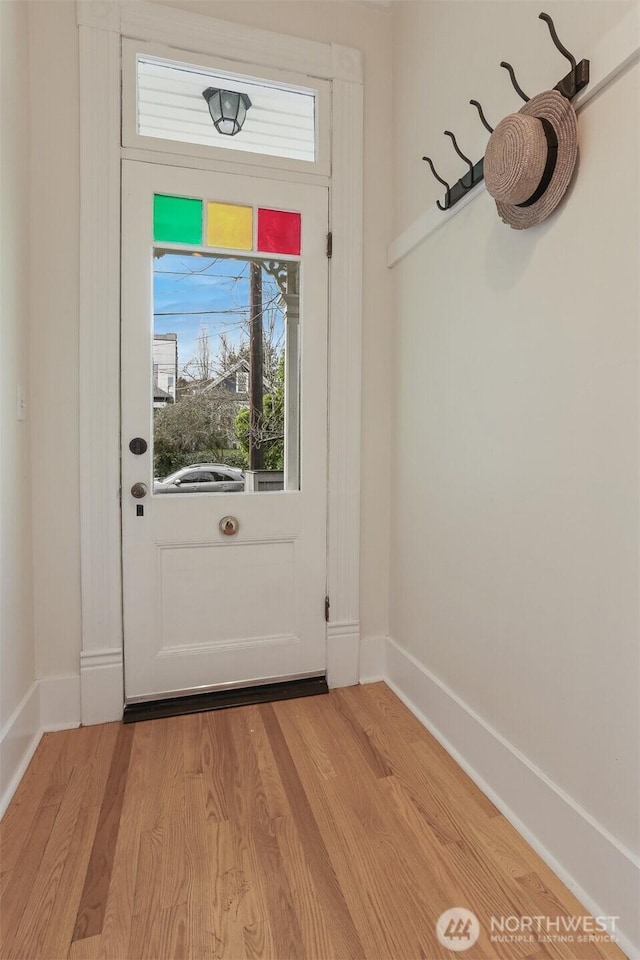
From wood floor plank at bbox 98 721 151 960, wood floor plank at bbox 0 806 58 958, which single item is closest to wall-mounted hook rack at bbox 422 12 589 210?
wood floor plank at bbox 98 721 151 960

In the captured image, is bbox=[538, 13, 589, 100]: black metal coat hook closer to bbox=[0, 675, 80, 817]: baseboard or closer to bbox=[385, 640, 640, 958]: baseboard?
bbox=[385, 640, 640, 958]: baseboard

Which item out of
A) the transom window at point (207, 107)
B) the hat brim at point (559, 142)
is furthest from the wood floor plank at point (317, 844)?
the transom window at point (207, 107)

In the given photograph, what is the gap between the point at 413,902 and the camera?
1142 mm

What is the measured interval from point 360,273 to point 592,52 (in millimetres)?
1134

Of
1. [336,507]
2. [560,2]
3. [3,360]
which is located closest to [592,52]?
[560,2]

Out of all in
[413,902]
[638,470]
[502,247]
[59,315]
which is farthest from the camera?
[59,315]

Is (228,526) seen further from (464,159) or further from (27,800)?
(464,159)

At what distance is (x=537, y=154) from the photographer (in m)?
1.16

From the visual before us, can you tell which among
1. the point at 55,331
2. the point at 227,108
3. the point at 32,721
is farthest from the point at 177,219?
the point at 32,721

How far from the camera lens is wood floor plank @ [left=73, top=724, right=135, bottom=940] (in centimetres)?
110

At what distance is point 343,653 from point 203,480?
0.98 m

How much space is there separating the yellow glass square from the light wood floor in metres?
1.91

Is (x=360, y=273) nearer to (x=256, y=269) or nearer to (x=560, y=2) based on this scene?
(x=256, y=269)

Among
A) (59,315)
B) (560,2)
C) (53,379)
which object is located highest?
(560,2)
